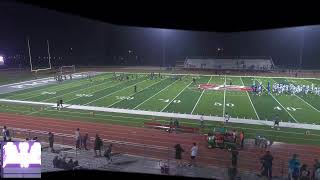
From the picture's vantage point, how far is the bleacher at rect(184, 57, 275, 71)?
41.9 meters

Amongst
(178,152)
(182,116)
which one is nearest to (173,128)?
(182,116)

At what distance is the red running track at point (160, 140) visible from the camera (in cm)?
1195

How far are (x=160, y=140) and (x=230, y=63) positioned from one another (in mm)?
29764

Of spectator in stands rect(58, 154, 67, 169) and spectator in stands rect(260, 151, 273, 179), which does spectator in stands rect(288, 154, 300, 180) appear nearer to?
spectator in stands rect(260, 151, 273, 179)

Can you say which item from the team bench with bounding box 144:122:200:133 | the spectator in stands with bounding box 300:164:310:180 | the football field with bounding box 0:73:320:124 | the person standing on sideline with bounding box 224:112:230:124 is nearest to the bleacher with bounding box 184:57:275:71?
the football field with bounding box 0:73:320:124

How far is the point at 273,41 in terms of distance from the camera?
41656 mm

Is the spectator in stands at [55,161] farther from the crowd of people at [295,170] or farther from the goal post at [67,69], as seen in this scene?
the goal post at [67,69]

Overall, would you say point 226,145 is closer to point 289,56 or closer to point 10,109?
point 10,109

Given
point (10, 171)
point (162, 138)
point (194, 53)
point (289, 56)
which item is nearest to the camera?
point (10, 171)

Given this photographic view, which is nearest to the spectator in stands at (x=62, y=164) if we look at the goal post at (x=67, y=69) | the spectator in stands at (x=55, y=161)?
the spectator in stands at (x=55, y=161)

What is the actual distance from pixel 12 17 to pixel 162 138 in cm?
1822

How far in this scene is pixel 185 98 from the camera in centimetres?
2330

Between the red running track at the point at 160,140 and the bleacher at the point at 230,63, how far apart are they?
2784cm

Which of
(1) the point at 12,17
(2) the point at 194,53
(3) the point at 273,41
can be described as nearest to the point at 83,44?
(1) the point at 12,17
